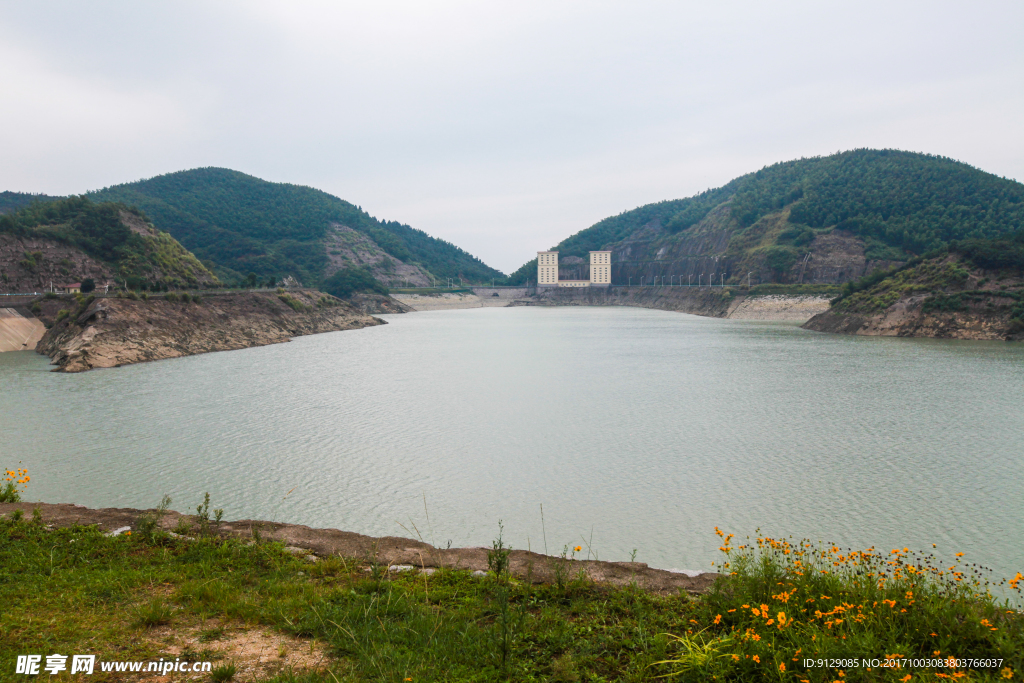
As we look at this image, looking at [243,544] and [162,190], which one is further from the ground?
[162,190]

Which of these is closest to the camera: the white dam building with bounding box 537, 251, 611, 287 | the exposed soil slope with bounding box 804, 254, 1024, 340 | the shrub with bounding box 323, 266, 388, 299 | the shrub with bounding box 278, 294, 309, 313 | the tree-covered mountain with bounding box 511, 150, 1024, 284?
the exposed soil slope with bounding box 804, 254, 1024, 340

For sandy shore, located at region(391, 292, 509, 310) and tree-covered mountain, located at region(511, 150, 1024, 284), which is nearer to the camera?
tree-covered mountain, located at region(511, 150, 1024, 284)

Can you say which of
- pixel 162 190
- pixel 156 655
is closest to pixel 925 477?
pixel 156 655

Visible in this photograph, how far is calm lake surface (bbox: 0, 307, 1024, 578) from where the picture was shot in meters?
12.2

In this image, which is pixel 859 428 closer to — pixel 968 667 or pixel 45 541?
pixel 968 667

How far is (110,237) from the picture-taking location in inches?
2643

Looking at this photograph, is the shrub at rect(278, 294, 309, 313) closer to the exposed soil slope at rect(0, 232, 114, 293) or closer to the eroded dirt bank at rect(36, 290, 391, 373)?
the eroded dirt bank at rect(36, 290, 391, 373)

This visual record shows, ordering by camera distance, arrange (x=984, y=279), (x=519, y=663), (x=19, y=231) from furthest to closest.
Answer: (x=19, y=231) → (x=984, y=279) → (x=519, y=663)

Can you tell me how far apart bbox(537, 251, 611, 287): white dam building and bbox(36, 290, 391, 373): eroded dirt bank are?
4644 inches

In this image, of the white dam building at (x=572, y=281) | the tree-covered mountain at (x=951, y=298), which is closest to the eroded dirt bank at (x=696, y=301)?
the white dam building at (x=572, y=281)

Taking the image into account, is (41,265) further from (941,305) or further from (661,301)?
(661,301)

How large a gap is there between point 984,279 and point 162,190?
196809 mm

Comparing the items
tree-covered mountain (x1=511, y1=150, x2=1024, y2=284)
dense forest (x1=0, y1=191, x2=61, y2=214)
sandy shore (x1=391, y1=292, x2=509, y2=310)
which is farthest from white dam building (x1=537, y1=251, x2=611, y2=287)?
dense forest (x1=0, y1=191, x2=61, y2=214)

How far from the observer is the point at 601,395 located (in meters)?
27.4
